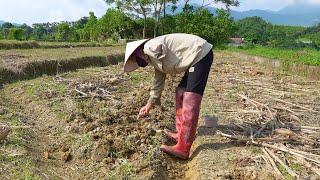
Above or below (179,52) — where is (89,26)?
below

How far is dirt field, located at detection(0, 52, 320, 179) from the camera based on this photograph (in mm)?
3723

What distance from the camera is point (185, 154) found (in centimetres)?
425

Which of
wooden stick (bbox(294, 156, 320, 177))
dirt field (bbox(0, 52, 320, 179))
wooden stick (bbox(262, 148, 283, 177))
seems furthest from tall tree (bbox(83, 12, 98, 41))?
wooden stick (bbox(294, 156, 320, 177))

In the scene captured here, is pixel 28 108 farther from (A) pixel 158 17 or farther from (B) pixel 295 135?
(A) pixel 158 17

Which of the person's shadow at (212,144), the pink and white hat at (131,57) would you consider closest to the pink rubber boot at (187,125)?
the person's shadow at (212,144)

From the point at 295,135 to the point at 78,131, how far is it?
9.23 ft

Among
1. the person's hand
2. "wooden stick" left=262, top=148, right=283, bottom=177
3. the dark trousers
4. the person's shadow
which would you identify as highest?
the dark trousers

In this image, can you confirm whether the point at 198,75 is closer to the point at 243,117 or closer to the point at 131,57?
the point at 131,57

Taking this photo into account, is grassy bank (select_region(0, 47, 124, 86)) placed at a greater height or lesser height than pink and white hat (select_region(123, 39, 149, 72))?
lesser

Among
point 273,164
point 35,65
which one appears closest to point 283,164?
point 273,164

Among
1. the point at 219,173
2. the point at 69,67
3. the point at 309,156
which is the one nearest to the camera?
the point at 219,173

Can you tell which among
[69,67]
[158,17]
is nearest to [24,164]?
→ [69,67]

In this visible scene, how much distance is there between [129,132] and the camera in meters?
4.73

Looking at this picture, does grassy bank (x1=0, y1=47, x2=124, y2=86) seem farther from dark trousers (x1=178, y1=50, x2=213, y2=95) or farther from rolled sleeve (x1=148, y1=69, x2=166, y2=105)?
dark trousers (x1=178, y1=50, x2=213, y2=95)
